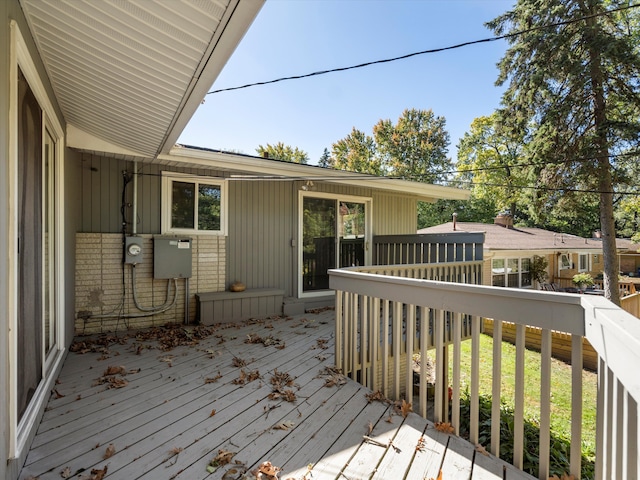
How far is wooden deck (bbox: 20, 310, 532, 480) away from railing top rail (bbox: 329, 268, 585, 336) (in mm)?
838

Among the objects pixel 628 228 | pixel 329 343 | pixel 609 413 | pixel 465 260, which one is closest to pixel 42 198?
pixel 329 343

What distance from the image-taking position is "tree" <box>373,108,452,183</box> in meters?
25.7

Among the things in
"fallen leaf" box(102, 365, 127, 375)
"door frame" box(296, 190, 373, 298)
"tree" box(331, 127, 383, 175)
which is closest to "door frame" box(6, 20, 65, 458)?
"fallen leaf" box(102, 365, 127, 375)

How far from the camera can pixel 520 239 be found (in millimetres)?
14273

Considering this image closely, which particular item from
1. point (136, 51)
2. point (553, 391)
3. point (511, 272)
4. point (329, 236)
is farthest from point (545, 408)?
point (511, 272)

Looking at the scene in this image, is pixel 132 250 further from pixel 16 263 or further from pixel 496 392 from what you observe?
pixel 496 392

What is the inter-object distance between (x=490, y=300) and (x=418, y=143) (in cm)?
Result: 2661

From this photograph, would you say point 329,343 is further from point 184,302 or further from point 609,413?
point 609,413

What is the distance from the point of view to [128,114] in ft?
9.73

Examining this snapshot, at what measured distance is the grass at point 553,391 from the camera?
15.4 feet

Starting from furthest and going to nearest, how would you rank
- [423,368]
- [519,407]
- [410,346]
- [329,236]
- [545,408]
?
[329,236] → [410,346] → [423,368] → [519,407] → [545,408]

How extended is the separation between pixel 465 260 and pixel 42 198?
194 inches

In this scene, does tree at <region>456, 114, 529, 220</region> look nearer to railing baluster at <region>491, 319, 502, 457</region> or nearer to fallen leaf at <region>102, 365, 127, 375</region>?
railing baluster at <region>491, 319, 502, 457</region>

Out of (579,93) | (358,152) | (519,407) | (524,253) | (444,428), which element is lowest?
(444,428)
